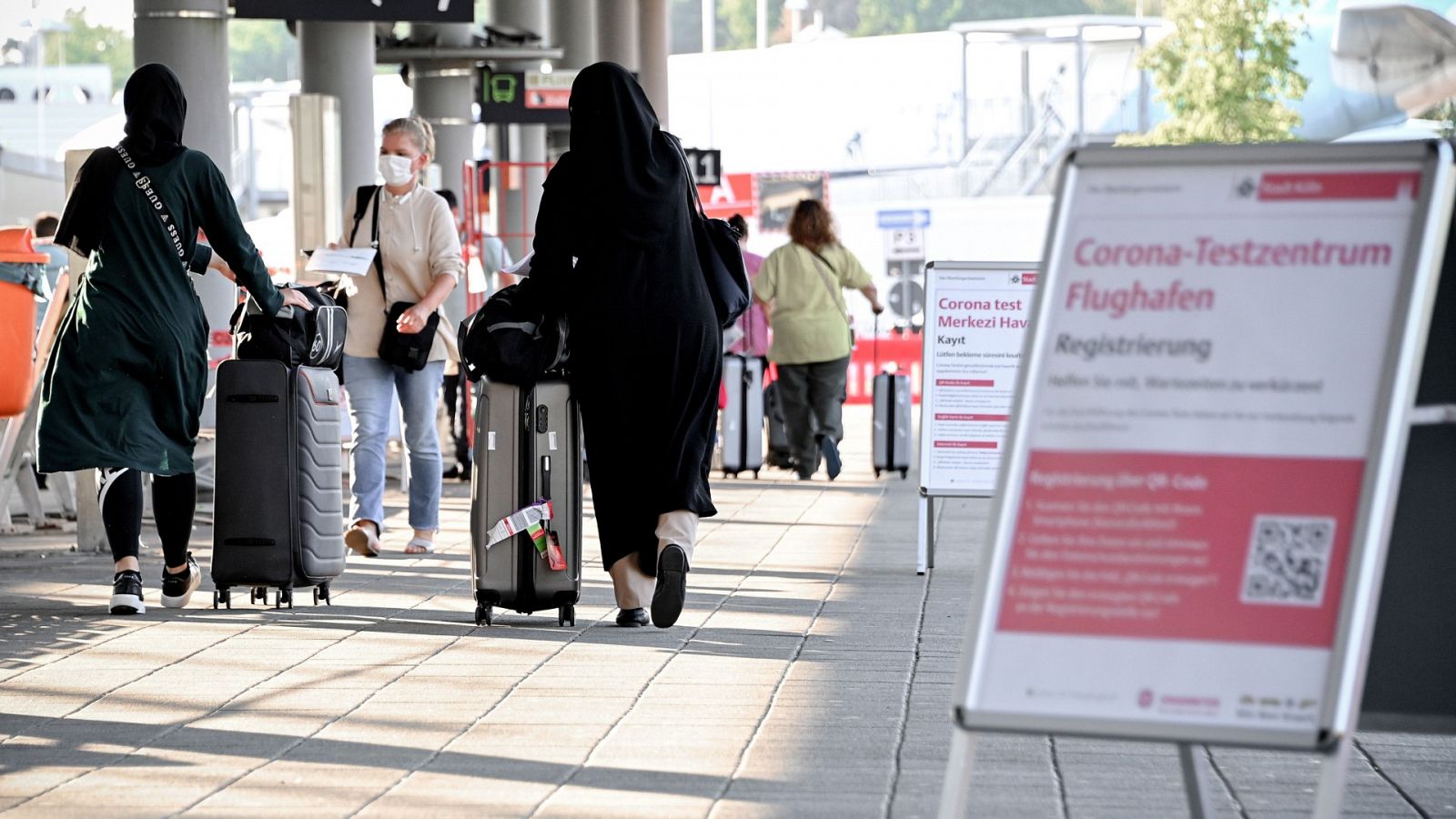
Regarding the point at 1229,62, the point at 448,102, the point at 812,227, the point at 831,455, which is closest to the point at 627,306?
the point at 812,227

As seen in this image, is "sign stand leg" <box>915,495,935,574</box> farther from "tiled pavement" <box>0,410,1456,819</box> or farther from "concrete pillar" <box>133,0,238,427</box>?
"concrete pillar" <box>133,0,238,427</box>

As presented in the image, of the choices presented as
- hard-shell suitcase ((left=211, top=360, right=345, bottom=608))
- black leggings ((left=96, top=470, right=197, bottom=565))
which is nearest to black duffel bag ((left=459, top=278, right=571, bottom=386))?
hard-shell suitcase ((left=211, top=360, right=345, bottom=608))

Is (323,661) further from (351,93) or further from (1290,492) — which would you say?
(351,93)

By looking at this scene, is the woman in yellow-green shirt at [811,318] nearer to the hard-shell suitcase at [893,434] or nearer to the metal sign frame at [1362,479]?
the hard-shell suitcase at [893,434]

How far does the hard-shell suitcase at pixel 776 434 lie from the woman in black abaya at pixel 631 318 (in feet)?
28.3

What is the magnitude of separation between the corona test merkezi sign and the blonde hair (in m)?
2.38

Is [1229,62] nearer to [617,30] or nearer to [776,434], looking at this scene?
[617,30]

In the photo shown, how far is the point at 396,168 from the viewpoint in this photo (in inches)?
366

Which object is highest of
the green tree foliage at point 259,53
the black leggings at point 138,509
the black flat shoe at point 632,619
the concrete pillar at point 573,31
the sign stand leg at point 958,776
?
the green tree foliage at point 259,53

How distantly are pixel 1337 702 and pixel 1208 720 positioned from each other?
192mm

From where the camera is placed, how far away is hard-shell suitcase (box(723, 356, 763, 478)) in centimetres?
1528

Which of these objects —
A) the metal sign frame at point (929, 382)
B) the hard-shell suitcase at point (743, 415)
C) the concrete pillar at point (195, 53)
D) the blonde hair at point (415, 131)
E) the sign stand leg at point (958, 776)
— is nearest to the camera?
the sign stand leg at point (958, 776)

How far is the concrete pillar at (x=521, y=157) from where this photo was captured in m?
21.0

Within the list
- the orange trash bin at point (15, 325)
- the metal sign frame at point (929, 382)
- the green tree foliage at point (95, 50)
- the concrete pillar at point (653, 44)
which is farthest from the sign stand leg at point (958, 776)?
the green tree foliage at point (95, 50)
